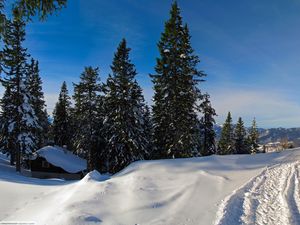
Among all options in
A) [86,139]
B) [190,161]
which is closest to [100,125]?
[86,139]

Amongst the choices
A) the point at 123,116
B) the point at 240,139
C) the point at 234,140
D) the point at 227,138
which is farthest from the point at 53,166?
the point at 240,139

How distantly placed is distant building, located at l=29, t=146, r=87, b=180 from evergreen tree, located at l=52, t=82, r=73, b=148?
19.3 feet

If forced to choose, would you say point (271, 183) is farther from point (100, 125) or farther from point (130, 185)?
point (100, 125)

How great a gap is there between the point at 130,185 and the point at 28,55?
23.2m

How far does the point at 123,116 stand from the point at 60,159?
16528 millimetres

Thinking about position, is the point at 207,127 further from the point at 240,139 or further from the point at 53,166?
the point at 53,166

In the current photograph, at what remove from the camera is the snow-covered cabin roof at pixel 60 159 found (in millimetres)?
38188

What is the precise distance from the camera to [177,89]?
23938 millimetres

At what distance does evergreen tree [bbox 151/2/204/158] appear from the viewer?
23.8 m

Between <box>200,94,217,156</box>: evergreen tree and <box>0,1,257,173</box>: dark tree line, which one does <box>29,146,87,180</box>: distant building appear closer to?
<box>0,1,257,173</box>: dark tree line

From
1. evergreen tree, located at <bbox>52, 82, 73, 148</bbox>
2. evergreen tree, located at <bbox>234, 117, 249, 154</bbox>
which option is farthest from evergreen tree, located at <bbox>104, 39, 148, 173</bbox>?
evergreen tree, located at <bbox>234, 117, 249, 154</bbox>

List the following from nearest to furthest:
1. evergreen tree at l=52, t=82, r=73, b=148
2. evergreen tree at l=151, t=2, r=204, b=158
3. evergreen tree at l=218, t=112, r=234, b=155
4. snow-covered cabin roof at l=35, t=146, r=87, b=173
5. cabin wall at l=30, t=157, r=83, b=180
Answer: evergreen tree at l=151, t=2, r=204, b=158 → snow-covered cabin roof at l=35, t=146, r=87, b=173 → cabin wall at l=30, t=157, r=83, b=180 → evergreen tree at l=52, t=82, r=73, b=148 → evergreen tree at l=218, t=112, r=234, b=155

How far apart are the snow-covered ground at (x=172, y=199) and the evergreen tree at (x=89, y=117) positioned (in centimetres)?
1865

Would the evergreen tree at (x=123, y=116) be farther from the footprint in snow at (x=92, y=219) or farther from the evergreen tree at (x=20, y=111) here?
the footprint in snow at (x=92, y=219)
